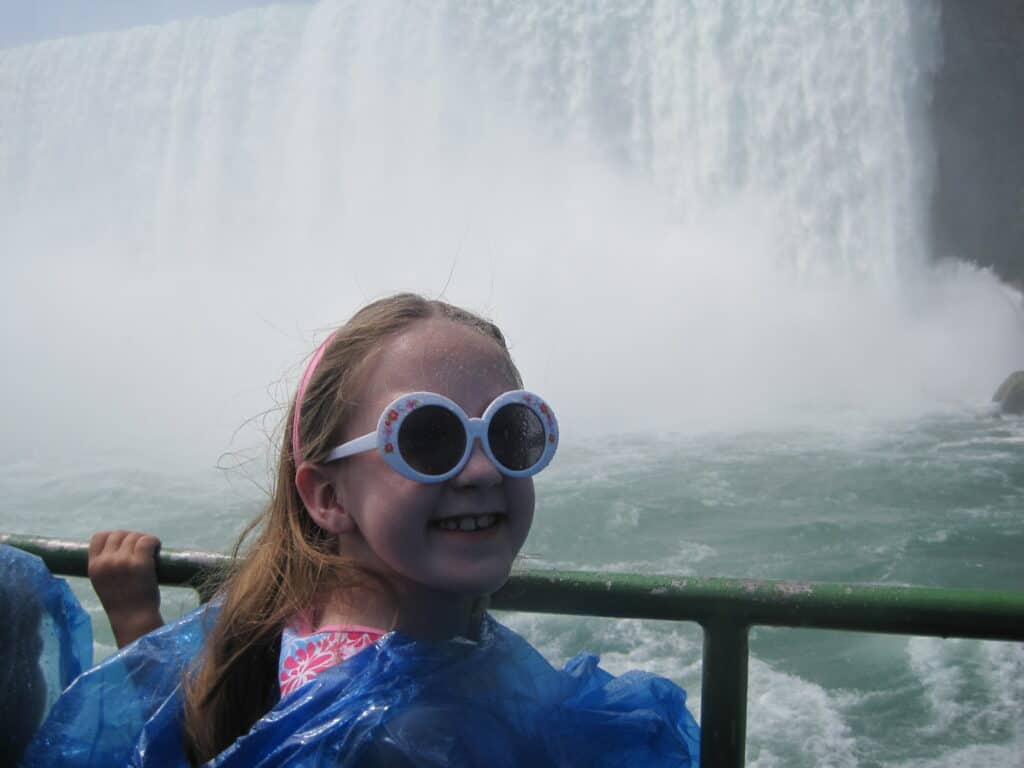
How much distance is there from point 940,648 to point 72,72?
928 inches

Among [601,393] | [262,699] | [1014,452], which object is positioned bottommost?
[262,699]

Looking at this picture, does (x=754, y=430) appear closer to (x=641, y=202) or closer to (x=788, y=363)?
(x=788, y=363)

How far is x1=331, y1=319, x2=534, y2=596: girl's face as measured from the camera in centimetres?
102

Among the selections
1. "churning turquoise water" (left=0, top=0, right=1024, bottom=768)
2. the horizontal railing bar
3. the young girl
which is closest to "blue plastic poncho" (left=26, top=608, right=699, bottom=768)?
the young girl

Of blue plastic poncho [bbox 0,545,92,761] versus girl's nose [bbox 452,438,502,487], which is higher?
girl's nose [bbox 452,438,502,487]

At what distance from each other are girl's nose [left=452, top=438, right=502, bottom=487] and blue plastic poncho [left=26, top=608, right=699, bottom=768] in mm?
174

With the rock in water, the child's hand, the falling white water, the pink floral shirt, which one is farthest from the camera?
the falling white water

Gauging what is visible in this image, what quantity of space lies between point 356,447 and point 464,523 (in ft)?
0.47

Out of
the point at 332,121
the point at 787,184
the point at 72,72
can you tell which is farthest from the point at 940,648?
the point at 72,72

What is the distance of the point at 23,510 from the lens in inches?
434

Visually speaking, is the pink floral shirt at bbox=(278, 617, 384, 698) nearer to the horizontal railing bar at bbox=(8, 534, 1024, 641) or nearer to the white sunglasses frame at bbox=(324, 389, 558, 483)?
the white sunglasses frame at bbox=(324, 389, 558, 483)

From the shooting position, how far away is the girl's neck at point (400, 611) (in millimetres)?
1050

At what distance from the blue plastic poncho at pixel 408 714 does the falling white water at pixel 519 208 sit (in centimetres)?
1302

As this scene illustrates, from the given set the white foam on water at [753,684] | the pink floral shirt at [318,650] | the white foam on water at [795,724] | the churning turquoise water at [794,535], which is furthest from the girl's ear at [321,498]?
the white foam on water at [753,684]
